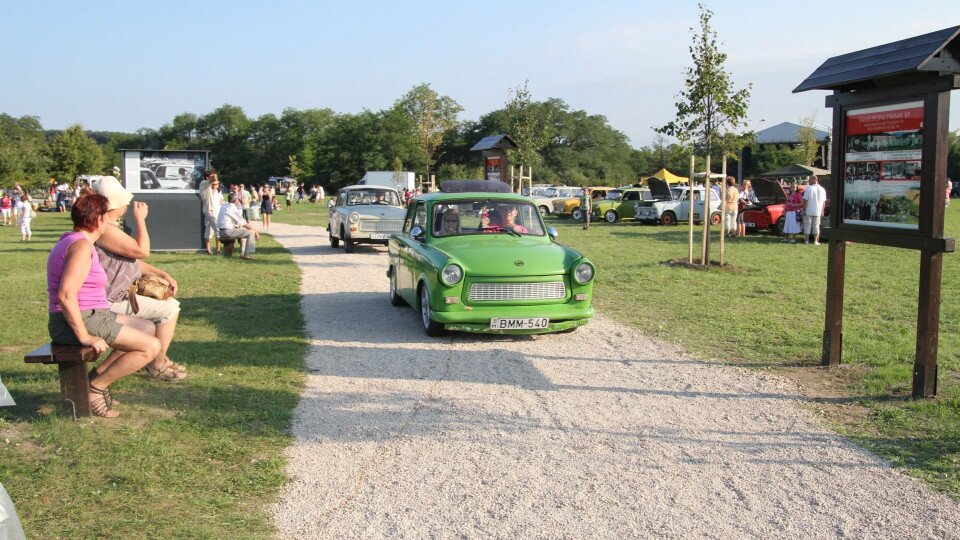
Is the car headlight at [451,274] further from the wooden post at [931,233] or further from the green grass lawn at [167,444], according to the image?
the wooden post at [931,233]

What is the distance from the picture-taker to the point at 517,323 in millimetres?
8266

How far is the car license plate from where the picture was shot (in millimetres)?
8250

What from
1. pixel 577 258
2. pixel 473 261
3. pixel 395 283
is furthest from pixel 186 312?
pixel 577 258

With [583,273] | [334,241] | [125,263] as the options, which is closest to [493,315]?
[583,273]

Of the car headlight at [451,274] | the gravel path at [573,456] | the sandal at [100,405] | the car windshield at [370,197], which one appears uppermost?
the car windshield at [370,197]

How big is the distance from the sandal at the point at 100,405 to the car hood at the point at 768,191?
901 inches

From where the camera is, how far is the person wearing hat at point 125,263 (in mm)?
6039

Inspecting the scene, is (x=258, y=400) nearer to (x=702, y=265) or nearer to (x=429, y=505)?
(x=429, y=505)

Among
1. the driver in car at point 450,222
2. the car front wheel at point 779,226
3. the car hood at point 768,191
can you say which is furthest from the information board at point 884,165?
the car hood at point 768,191

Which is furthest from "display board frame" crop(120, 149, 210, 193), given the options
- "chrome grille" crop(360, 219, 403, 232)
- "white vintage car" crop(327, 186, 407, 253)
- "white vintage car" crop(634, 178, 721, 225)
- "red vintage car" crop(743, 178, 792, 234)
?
"white vintage car" crop(634, 178, 721, 225)

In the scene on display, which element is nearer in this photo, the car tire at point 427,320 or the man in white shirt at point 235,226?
the car tire at point 427,320

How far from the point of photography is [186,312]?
33.8 ft

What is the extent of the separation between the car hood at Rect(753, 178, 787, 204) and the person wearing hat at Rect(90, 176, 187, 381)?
72.7ft

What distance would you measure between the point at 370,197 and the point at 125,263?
14.7 metres
